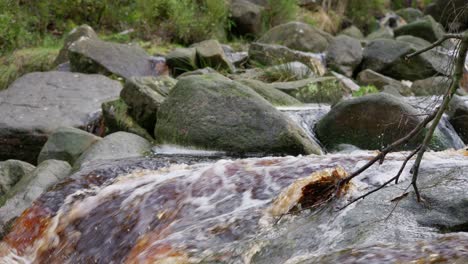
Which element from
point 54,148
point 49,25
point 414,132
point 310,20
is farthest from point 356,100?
point 310,20

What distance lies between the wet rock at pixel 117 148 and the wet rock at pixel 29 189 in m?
0.17

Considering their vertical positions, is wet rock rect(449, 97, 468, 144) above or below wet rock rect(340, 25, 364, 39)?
above

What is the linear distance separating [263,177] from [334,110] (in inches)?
93.9

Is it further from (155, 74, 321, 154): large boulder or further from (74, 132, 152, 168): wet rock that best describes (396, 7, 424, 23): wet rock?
(74, 132, 152, 168): wet rock

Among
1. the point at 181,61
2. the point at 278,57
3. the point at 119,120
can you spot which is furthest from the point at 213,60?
the point at 119,120

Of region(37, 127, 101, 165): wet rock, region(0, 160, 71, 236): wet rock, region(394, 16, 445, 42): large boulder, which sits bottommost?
region(394, 16, 445, 42): large boulder

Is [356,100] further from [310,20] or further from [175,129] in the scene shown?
[310,20]

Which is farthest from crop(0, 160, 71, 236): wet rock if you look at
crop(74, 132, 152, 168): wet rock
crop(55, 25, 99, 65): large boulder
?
crop(55, 25, 99, 65): large boulder

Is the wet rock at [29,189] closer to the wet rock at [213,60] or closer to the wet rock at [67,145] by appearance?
the wet rock at [67,145]

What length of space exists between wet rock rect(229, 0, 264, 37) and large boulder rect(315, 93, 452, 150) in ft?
24.7

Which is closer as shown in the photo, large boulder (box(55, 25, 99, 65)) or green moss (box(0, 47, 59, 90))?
green moss (box(0, 47, 59, 90))

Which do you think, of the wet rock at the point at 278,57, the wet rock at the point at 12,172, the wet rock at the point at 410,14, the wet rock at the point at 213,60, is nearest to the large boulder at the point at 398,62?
the wet rock at the point at 278,57

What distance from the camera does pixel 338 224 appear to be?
2.98 meters

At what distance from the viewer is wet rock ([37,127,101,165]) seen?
19.9ft
